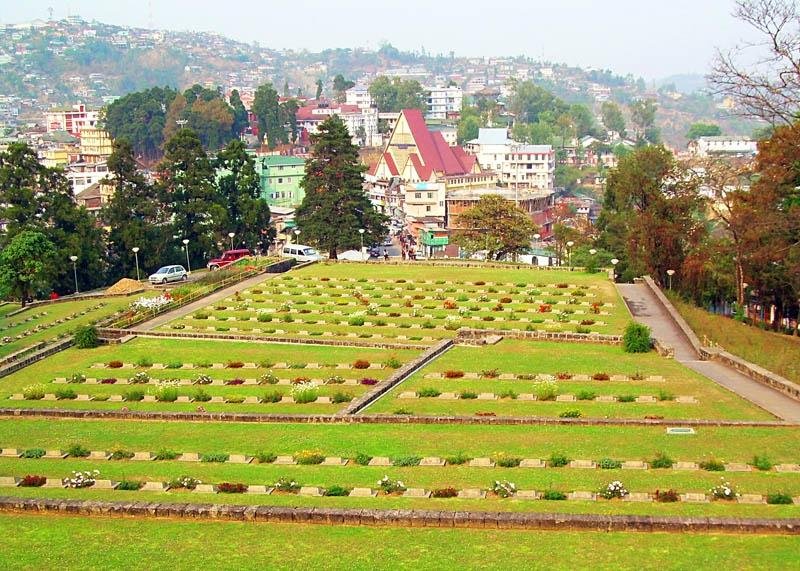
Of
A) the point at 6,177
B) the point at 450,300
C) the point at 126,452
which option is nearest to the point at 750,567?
the point at 126,452

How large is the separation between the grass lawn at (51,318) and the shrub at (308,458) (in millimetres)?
17811

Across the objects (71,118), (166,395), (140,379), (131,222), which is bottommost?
(140,379)

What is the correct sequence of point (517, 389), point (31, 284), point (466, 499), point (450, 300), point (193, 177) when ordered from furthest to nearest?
point (193, 177) → point (31, 284) → point (450, 300) → point (517, 389) → point (466, 499)

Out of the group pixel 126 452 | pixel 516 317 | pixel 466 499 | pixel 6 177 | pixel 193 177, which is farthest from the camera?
pixel 193 177

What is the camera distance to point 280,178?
10756cm

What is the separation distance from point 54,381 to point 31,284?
19.9 m

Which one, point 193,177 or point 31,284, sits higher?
point 193,177

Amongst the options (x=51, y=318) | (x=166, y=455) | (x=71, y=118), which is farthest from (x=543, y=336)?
(x=71, y=118)

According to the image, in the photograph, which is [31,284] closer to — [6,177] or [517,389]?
[6,177]

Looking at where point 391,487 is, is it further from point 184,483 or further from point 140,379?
point 140,379

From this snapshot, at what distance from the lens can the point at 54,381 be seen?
31.5m

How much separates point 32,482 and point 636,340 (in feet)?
63.7

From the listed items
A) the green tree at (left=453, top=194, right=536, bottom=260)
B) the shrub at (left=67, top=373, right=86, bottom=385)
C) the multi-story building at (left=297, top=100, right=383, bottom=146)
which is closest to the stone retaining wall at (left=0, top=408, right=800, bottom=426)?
the shrub at (left=67, top=373, right=86, bottom=385)

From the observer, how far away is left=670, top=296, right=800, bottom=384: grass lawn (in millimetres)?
33062
